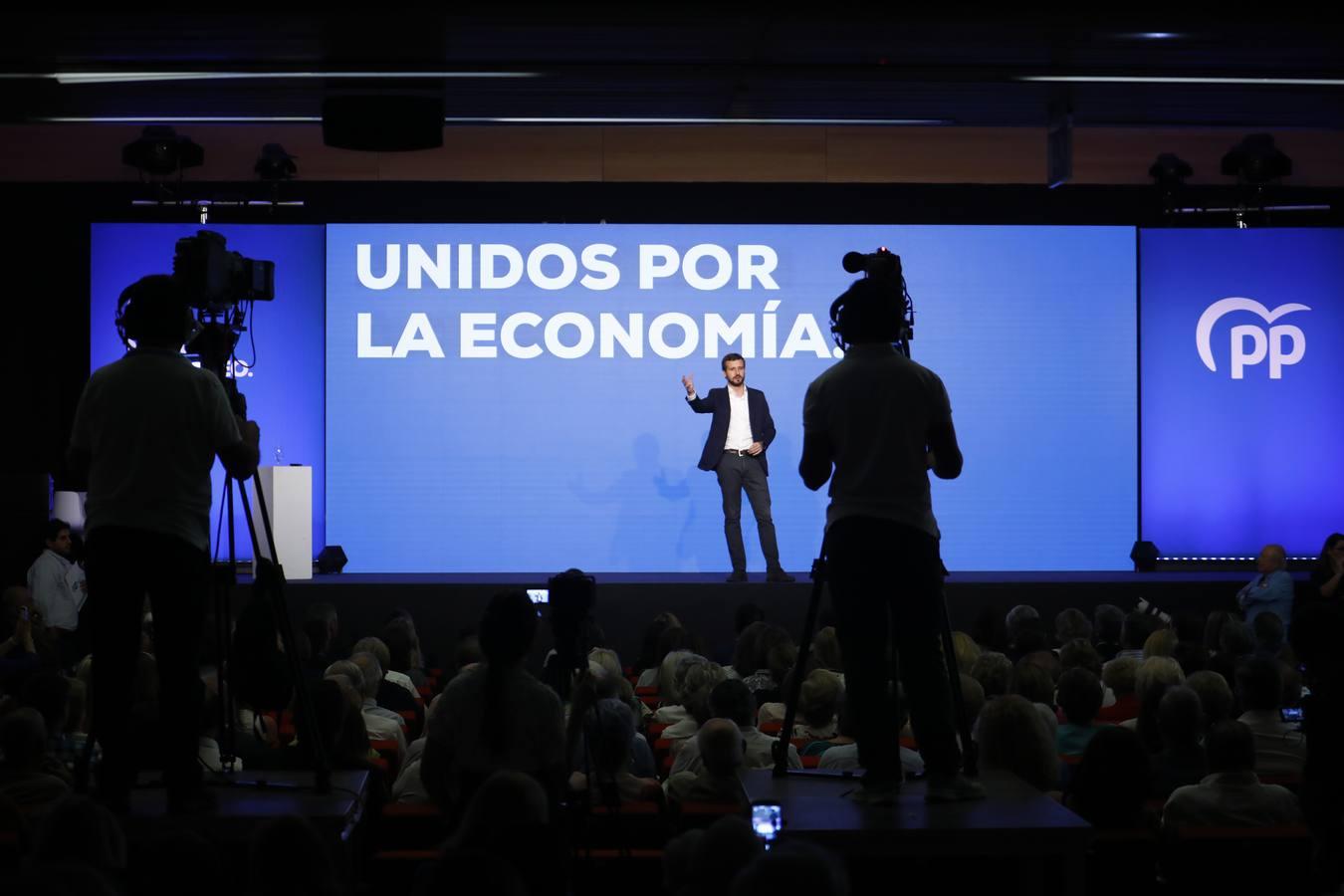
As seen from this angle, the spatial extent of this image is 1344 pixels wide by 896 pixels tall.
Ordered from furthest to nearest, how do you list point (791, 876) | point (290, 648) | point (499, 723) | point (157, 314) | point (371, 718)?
point (371, 718), point (290, 648), point (157, 314), point (499, 723), point (791, 876)

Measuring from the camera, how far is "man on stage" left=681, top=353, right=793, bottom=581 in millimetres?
10414

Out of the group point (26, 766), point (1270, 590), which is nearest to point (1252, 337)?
point (1270, 590)

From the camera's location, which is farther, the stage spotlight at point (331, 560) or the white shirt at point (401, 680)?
the stage spotlight at point (331, 560)

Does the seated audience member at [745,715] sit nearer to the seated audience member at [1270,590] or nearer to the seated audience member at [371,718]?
the seated audience member at [371,718]

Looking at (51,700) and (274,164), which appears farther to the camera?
(274,164)

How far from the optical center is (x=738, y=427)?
34.4 ft

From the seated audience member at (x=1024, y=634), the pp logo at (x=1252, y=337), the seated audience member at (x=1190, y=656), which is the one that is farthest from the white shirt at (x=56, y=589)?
the pp logo at (x=1252, y=337)

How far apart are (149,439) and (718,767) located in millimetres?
1740

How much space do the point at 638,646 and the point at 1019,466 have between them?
3.48 m

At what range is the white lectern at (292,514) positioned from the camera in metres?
9.94

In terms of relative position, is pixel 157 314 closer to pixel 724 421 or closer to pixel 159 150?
pixel 724 421

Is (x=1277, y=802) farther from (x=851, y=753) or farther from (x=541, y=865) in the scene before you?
(x=541, y=865)

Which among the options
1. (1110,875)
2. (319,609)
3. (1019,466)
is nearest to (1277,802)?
(1110,875)

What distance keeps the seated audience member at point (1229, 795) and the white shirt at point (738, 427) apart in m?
6.62
